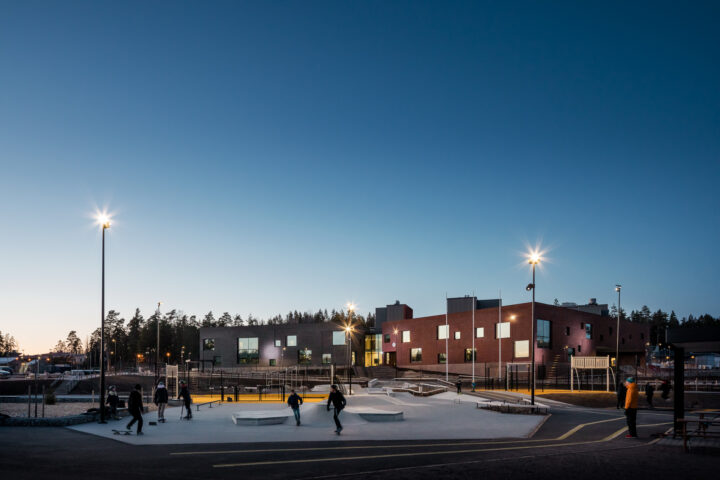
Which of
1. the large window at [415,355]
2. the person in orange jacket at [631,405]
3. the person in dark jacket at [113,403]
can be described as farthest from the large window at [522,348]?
the person in dark jacket at [113,403]

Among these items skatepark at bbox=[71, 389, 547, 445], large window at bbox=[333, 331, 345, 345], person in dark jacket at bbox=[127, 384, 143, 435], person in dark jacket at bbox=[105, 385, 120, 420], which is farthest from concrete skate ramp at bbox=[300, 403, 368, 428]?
large window at bbox=[333, 331, 345, 345]

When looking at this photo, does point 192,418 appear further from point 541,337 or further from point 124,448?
point 541,337

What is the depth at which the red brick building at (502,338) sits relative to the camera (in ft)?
214

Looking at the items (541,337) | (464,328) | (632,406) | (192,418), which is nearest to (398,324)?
(464,328)

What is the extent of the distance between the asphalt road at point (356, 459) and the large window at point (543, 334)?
4657 centimetres

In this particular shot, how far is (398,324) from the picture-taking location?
82875 millimetres

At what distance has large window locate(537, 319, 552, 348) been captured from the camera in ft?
212

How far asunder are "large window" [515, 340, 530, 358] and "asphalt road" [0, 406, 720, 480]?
45536 millimetres

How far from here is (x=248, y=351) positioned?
3890 inches

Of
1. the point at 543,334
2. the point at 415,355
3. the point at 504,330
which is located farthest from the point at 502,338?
the point at 415,355

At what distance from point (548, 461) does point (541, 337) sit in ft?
178

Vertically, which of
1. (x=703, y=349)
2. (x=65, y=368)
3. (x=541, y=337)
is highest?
(x=703, y=349)

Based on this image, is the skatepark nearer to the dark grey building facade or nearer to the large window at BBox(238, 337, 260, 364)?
the dark grey building facade

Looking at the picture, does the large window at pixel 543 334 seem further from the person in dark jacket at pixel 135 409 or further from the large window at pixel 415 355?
the person in dark jacket at pixel 135 409
